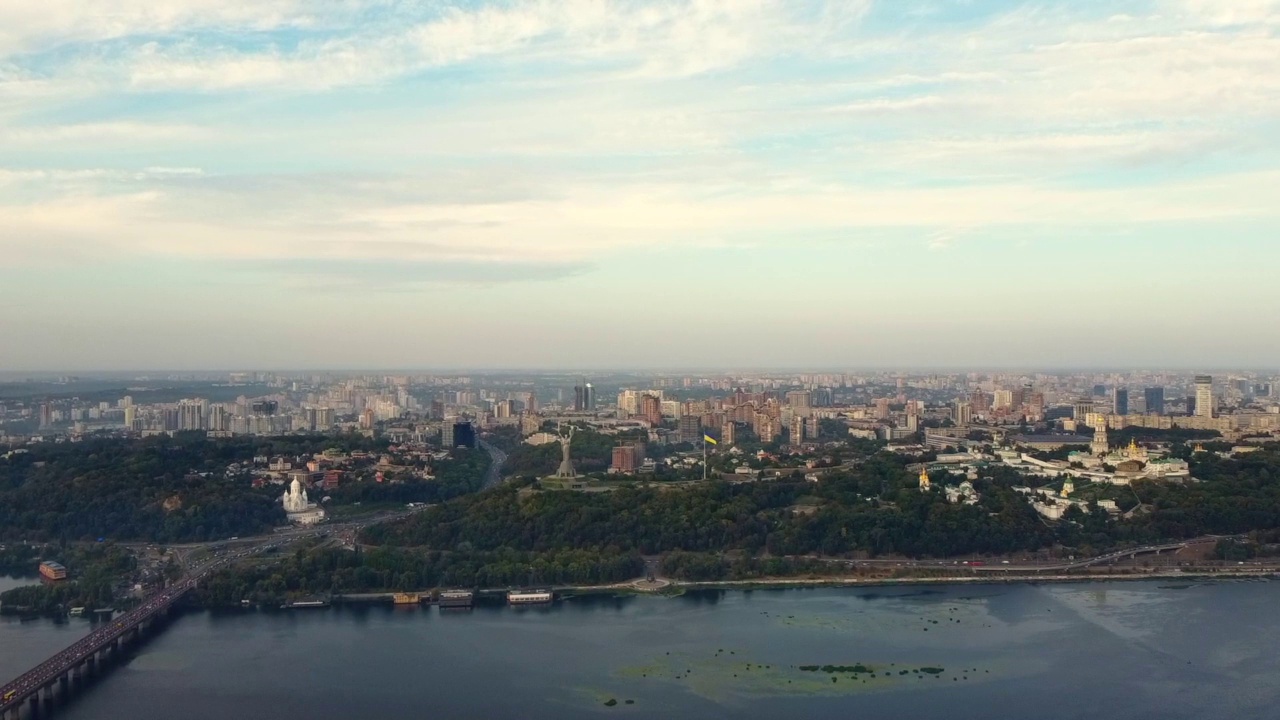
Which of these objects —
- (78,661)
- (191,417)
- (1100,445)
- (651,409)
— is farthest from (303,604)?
(651,409)

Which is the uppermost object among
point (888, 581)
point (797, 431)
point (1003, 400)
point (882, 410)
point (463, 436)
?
point (1003, 400)

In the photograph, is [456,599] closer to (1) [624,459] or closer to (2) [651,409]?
(1) [624,459]

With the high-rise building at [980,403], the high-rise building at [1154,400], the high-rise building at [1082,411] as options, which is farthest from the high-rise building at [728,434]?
the high-rise building at [1154,400]

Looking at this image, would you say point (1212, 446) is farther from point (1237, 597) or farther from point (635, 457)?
point (635, 457)

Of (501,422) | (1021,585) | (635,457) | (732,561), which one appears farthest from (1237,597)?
(501,422)

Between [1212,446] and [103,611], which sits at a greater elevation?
[1212,446]


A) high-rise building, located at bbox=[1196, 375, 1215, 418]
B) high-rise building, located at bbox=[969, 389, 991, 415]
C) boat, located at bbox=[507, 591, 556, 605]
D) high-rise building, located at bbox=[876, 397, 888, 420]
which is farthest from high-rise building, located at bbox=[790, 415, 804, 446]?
boat, located at bbox=[507, 591, 556, 605]

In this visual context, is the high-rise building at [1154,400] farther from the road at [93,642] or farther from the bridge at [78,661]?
the bridge at [78,661]

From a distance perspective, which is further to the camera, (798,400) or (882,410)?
(798,400)
